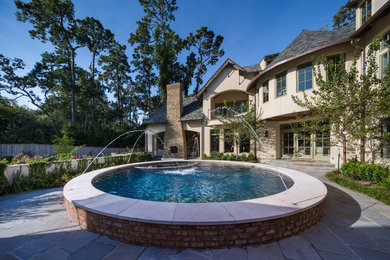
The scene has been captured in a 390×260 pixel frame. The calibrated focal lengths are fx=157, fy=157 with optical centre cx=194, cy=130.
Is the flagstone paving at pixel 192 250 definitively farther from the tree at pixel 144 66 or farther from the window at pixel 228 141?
the tree at pixel 144 66

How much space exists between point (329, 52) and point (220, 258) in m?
10.5

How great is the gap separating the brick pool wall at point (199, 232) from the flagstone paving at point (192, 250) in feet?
0.27

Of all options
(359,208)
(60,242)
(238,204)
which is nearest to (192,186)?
(238,204)

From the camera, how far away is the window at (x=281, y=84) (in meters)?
9.76

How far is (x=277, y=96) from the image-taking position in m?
10.2

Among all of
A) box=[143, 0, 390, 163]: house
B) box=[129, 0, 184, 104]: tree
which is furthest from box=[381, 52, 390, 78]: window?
box=[129, 0, 184, 104]: tree

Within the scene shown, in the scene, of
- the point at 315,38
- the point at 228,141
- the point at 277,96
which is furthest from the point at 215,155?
the point at 315,38

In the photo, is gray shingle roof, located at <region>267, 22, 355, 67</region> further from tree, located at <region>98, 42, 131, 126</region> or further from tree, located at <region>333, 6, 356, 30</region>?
tree, located at <region>98, 42, 131, 126</region>

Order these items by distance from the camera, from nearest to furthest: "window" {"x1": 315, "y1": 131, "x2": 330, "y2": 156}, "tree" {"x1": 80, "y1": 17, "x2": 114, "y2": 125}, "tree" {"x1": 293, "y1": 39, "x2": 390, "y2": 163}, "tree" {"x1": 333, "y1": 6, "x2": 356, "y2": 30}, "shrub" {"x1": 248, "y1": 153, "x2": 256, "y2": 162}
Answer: "tree" {"x1": 293, "y1": 39, "x2": 390, "y2": 163} → "window" {"x1": 315, "y1": 131, "x2": 330, "y2": 156} → "shrub" {"x1": 248, "y1": 153, "x2": 256, "y2": 162} → "tree" {"x1": 333, "y1": 6, "x2": 356, "y2": 30} → "tree" {"x1": 80, "y1": 17, "x2": 114, "y2": 125}

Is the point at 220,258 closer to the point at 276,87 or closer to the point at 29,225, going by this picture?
the point at 29,225

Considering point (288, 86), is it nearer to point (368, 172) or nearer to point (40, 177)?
point (368, 172)

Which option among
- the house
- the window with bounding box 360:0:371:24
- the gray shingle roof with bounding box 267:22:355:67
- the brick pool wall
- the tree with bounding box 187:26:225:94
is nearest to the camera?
the brick pool wall

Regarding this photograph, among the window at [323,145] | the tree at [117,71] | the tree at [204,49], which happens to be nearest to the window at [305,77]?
the window at [323,145]

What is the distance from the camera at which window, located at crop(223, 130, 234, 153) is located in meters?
12.5
